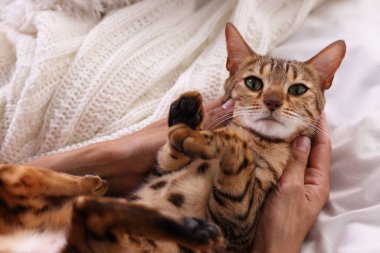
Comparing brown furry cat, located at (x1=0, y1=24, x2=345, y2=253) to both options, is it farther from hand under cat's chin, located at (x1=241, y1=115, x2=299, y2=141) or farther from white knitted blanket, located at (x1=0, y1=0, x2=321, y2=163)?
white knitted blanket, located at (x1=0, y1=0, x2=321, y2=163)

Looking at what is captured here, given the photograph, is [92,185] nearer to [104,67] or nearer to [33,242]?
[33,242]

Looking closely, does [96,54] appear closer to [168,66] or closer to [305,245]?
[168,66]

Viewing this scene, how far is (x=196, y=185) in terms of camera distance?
115 cm

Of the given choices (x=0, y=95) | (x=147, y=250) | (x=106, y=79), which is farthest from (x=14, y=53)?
(x=147, y=250)

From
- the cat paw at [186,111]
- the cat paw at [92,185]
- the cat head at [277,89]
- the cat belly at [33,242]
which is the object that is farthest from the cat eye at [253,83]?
the cat belly at [33,242]

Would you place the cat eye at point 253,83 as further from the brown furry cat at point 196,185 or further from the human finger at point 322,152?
the human finger at point 322,152

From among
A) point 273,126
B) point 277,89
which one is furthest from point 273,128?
point 277,89

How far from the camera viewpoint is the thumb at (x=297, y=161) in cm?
122

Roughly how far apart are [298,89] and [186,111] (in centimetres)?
35

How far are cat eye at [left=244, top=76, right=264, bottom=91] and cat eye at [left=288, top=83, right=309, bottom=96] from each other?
0.08 meters

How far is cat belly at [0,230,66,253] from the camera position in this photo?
3.43 feet

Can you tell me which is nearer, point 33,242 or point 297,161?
point 33,242

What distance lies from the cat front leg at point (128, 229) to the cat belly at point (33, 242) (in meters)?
0.04

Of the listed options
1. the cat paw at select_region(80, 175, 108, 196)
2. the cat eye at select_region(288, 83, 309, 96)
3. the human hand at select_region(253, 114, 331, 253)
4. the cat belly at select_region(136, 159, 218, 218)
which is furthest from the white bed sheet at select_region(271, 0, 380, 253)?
the cat paw at select_region(80, 175, 108, 196)
